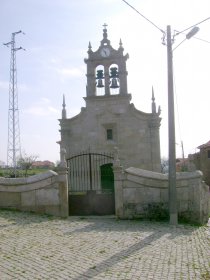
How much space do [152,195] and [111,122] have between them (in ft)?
32.7

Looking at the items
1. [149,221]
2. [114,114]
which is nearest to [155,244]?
[149,221]

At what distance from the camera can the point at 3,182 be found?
1291cm

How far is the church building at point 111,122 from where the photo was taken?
21.1 meters

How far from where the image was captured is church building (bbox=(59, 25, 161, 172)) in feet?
69.3


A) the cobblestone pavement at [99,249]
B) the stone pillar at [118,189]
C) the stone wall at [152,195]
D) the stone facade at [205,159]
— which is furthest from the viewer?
the stone facade at [205,159]

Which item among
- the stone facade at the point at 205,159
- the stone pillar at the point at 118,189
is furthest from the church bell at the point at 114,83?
the stone facade at the point at 205,159

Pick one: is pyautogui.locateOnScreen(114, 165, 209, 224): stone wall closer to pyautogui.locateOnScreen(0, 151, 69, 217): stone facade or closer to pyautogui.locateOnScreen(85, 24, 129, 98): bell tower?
pyautogui.locateOnScreen(0, 151, 69, 217): stone facade

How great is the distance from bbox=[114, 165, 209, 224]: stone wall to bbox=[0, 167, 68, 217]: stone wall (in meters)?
1.94

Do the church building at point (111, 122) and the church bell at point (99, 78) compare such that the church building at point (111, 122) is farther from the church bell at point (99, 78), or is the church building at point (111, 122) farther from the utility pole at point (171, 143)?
the utility pole at point (171, 143)

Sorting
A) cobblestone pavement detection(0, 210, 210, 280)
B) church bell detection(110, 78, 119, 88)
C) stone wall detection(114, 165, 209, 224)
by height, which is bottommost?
cobblestone pavement detection(0, 210, 210, 280)

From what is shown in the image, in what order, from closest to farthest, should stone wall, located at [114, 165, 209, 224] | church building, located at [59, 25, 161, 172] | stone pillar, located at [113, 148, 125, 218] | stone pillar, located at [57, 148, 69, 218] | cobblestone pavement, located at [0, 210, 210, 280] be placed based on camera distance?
cobblestone pavement, located at [0, 210, 210, 280], stone wall, located at [114, 165, 209, 224], stone pillar, located at [113, 148, 125, 218], stone pillar, located at [57, 148, 69, 218], church building, located at [59, 25, 161, 172]

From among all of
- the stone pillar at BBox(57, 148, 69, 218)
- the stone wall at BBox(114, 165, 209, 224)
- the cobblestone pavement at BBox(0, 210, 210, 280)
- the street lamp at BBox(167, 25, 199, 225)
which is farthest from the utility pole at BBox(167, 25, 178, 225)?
the stone pillar at BBox(57, 148, 69, 218)

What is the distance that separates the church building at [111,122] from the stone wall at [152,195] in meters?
8.60

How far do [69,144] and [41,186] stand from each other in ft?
31.4
